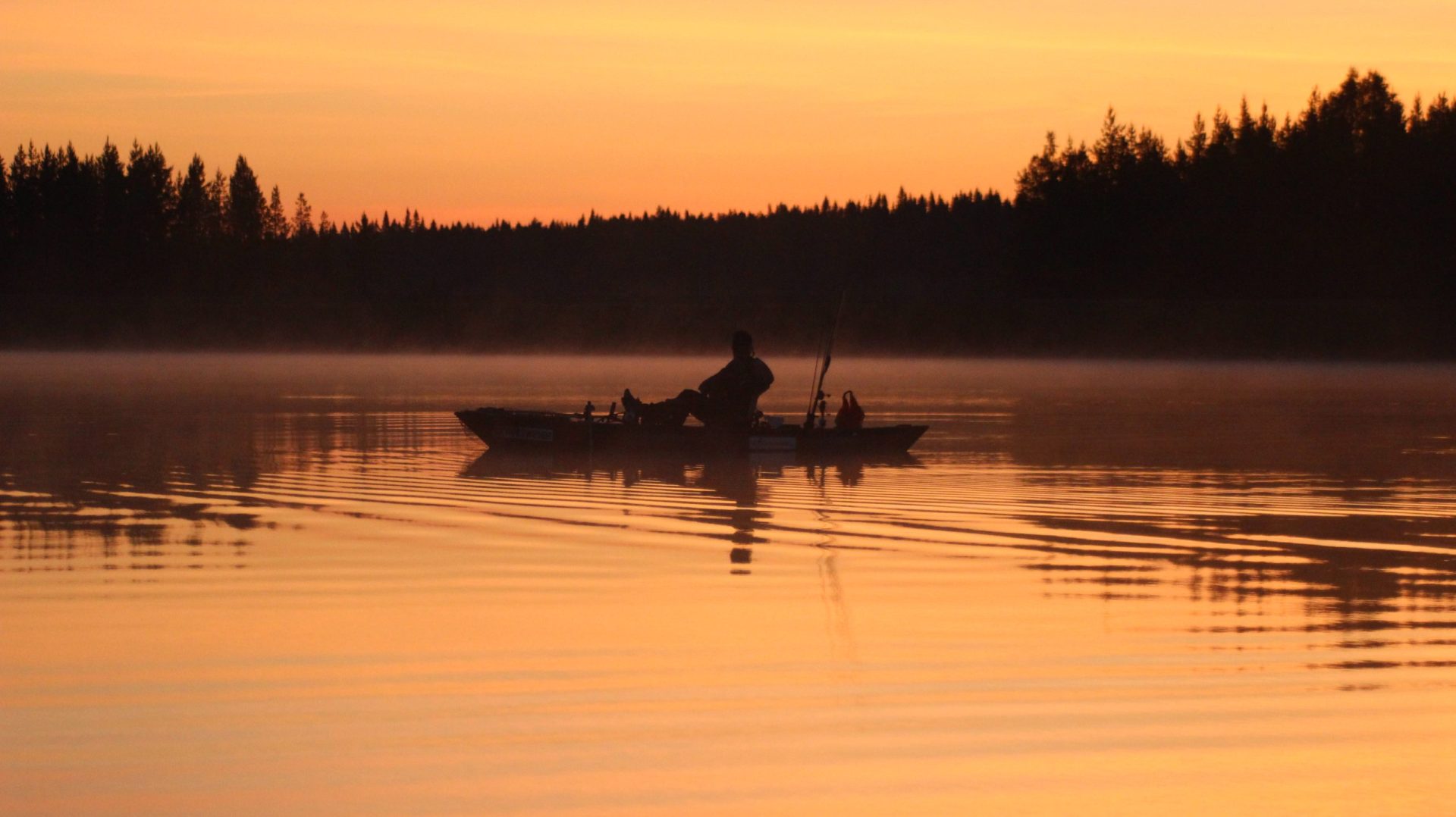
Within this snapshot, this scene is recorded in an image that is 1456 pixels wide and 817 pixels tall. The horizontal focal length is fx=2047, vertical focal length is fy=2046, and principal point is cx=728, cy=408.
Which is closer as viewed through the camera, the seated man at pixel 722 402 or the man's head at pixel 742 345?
the man's head at pixel 742 345

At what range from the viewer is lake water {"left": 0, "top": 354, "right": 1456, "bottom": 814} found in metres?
7.57

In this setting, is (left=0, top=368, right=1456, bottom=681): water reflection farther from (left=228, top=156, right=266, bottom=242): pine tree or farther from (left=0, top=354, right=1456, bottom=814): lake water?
(left=228, top=156, right=266, bottom=242): pine tree

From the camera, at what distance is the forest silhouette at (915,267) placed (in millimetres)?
109750

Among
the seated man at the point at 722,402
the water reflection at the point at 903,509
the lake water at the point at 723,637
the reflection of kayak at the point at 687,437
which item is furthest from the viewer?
the reflection of kayak at the point at 687,437

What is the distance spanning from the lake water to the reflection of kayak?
67cm

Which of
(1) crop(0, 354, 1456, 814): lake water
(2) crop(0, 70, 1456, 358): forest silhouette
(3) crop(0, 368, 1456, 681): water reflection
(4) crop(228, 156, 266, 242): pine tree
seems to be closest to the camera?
(1) crop(0, 354, 1456, 814): lake water

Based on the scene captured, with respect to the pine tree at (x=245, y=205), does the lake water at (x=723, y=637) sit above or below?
below

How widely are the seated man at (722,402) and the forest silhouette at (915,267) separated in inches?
3337

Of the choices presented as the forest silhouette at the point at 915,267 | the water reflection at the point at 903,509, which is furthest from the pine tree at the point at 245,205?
the water reflection at the point at 903,509

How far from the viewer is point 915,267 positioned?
7288 inches

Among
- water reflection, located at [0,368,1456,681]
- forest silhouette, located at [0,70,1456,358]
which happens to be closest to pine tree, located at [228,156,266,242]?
forest silhouette, located at [0,70,1456,358]

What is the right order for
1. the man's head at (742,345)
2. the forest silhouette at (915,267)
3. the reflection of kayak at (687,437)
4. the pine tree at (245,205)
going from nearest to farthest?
the man's head at (742,345)
the reflection of kayak at (687,437)
the forest silhouette at (915,267)
the pine tree at (245,205)

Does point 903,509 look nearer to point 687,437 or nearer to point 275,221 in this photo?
point 687,437

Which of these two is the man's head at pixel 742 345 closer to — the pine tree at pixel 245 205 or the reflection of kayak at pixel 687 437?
the reflection of kayak at pixel 687 437
